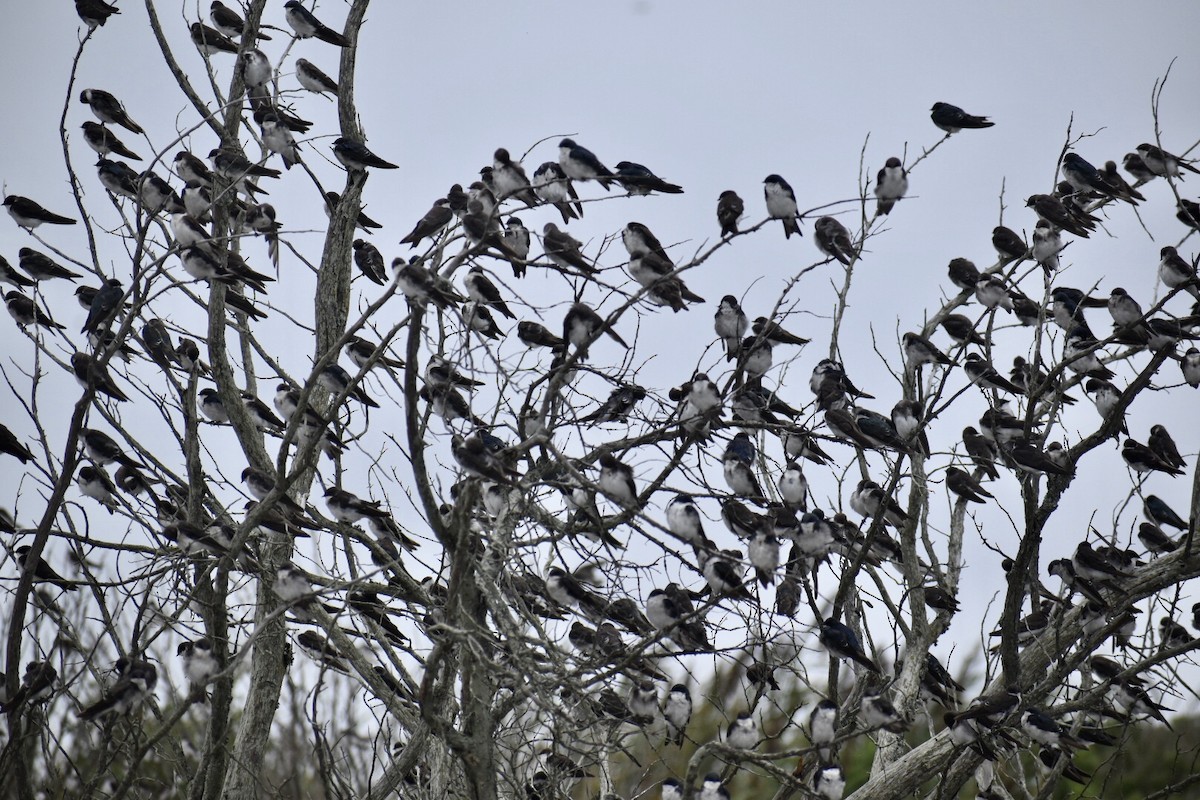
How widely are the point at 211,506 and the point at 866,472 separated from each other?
16.6 feet

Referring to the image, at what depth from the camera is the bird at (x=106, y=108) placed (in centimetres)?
1006

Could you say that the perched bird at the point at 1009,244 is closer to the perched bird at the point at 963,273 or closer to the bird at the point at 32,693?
the perched bird at the point at 963,273

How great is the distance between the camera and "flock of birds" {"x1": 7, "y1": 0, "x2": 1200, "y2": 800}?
6.26 m

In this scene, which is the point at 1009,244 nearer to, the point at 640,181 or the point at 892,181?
the point at 892,181

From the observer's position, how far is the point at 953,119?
30.7 feet

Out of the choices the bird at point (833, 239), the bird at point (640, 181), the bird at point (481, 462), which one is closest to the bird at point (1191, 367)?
the bird at point (833, 239)

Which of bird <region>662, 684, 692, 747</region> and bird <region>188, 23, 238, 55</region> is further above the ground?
bird <region>188, 23, 238, 55</region>

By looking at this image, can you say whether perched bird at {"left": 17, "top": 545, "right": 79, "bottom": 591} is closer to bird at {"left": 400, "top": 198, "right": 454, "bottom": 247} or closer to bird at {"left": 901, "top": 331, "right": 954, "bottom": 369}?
bird at {"left": 400, "top": 198, "right": 454, "bottom": 247}

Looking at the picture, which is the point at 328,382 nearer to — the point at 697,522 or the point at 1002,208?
the point at 697,522

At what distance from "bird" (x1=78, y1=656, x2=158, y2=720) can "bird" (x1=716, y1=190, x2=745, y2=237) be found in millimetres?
4421

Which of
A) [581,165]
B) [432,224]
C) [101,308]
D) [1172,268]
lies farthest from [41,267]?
[1172,268]

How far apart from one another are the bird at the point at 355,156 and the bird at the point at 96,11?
2.20 meters

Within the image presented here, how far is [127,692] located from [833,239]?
5.14 metres

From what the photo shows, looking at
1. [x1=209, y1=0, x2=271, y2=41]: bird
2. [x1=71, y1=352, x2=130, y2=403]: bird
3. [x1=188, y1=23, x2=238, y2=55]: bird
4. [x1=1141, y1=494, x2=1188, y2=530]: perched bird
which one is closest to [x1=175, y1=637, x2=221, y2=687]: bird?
[x1=71, y1=352, x2=130, y2=403]: bird
